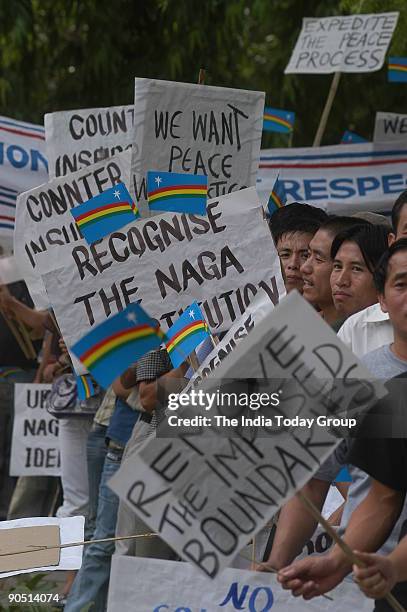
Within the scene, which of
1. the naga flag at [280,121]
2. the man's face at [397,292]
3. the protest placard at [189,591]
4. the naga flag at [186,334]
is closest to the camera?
the man's face at [397,292]

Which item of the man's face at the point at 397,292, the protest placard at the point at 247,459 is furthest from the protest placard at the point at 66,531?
the protest placard at the point at 247,459

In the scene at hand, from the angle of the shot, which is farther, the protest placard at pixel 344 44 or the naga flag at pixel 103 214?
the protest placard at pixel 344 44

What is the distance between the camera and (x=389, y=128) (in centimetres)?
976

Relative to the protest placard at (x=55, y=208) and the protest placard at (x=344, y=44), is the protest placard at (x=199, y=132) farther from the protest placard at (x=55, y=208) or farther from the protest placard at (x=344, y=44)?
the protest placard at (x=344, y=44)

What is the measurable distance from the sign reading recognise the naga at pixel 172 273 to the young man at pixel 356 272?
0.80 ft

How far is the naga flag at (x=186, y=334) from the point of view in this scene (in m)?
4.88

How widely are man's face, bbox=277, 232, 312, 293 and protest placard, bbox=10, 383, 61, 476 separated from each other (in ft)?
8.99

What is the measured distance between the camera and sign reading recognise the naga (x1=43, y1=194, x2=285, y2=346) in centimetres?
524

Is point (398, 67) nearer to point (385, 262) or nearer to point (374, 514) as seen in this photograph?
point (385, 262)

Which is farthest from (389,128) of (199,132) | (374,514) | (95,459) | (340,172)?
(374,514)

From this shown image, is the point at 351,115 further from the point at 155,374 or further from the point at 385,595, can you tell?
the point at 385,595

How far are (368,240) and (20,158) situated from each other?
3764 millimetres

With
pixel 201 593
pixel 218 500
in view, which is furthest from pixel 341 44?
pixel 218 500

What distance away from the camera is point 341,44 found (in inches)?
397
